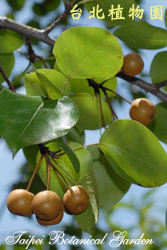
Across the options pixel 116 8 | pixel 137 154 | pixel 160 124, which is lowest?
pixel 160 124

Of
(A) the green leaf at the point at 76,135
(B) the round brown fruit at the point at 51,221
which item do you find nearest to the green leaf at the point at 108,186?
(A) the green leaf at the point at 76,135

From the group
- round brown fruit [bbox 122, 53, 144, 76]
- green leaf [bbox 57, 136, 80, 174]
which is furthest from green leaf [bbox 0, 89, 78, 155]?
round brown fruit [bbox 122, 53, 144, 76]

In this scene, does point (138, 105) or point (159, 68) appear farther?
point (159, 68)

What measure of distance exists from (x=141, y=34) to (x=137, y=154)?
420 millimetres

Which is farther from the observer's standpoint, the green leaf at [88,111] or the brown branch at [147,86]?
the green leaf at [88,111]

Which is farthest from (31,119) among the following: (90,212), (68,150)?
(90,212)

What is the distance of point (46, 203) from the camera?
23.3 inches

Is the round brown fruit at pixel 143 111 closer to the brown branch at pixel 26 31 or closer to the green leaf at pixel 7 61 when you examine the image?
the brown branch at pixel 26 31

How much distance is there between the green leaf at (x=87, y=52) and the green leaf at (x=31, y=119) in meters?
0.14

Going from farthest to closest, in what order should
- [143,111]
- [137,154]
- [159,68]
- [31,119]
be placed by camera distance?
[159,68] < [143,111] < [137,154] < [31,119]

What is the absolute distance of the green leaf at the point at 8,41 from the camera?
1.01m

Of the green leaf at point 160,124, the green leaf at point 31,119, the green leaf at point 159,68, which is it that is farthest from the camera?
the green leaf at point 160,124

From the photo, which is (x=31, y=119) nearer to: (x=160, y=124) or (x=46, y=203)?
(x=46, y=203)

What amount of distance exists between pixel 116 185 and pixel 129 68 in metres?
0.38
